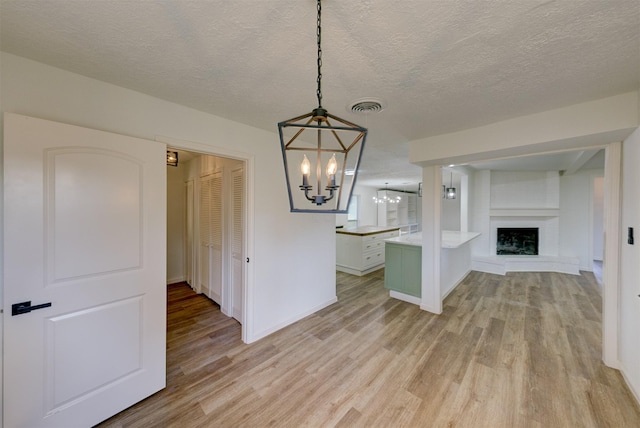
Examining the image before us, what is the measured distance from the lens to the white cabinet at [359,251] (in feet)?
16.8

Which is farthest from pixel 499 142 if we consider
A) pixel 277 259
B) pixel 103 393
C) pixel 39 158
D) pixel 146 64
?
pixel 103 393

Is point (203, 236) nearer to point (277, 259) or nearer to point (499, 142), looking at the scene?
point (277, 259)

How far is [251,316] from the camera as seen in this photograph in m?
2.60

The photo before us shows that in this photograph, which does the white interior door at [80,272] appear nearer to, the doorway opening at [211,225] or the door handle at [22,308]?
the door handle at [22,308]

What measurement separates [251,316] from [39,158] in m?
2.10

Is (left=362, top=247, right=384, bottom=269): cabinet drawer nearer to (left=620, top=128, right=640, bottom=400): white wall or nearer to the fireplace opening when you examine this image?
the fireplace opening

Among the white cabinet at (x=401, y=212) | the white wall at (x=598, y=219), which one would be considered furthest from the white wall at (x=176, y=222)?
the white wall at (x=598, y=219)

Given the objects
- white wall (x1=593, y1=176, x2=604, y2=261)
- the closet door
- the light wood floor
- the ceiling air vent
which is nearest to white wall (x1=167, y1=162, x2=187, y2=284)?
the closet door

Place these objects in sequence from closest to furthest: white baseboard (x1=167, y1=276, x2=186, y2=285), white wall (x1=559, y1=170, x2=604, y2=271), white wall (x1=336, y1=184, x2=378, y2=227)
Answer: white baseboard (x1=167, y1=276, x2=186, y2=285), white wall (x1=559, y1=170, x2=604, y2=271), white wall (x1=336, y1=184, x2=378, y2=227)

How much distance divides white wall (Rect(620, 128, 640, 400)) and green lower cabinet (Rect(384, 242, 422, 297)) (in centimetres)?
190

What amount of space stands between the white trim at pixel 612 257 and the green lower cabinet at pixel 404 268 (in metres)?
1.81

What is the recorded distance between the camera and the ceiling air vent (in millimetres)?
1911

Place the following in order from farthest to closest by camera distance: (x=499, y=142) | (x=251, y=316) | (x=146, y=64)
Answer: (x=251, y=316), (x=499, y=142), (x=146, y=64)

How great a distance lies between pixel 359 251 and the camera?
512 cm
